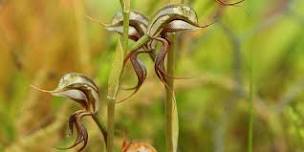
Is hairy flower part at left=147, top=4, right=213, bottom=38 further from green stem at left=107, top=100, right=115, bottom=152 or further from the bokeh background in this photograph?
the bokeh background

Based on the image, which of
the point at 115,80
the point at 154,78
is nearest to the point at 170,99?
the point at 115,80

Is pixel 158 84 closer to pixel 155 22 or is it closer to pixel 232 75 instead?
pixel 232 75

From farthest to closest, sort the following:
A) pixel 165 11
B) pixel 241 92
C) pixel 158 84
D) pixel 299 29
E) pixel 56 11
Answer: pixel 299 29 < pixel 56 11 < pixel 241 92 < pixel 158 84 < pixel 165 11

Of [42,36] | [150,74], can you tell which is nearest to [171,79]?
[150,74]

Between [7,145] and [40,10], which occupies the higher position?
[40,10]

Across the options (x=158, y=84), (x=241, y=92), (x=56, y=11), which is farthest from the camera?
(x=56, y=11)

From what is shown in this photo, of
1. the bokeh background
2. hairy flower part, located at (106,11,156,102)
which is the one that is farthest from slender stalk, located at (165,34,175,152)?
the bokeh background

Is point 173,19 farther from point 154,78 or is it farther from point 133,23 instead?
point 154,78
